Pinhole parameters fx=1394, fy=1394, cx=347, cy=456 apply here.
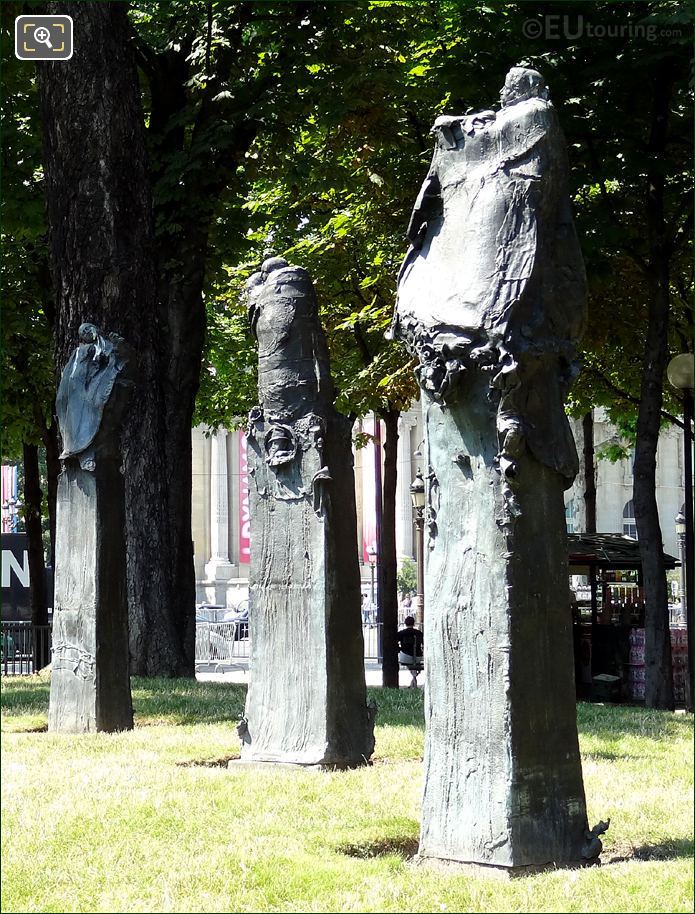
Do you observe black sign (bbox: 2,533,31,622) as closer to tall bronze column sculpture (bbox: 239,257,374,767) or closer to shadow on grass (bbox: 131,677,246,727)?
shadow on grass (bbox: 131,677,246,727)

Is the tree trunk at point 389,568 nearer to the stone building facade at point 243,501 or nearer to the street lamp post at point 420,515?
the street lamp post at point 420,515

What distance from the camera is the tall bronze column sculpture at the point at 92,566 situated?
1100cm

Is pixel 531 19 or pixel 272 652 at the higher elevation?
pixel 531 19

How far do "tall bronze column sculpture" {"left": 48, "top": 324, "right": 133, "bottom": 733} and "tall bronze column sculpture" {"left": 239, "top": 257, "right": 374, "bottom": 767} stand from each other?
5.32 feet

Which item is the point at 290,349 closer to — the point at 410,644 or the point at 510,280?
the point at 510,280

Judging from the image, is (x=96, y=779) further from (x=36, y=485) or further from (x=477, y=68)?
(x=36, y=485)

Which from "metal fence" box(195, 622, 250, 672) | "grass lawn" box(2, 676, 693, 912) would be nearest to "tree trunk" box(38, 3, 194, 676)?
"grass lawn" box(2, 676, 693, 912)

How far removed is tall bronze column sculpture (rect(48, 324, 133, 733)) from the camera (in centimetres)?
1100

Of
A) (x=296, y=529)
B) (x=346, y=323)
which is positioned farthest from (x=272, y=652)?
(x=346, y=323)

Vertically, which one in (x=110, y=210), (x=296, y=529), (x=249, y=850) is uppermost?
(x=110, y=210)

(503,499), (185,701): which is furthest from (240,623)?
(503,499)

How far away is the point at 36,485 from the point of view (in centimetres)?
2706

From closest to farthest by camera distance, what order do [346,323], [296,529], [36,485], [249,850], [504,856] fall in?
[504,856]
[249,850]
[296,529]
[346,323]
[36,485]

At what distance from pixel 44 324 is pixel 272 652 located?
15364 mm
